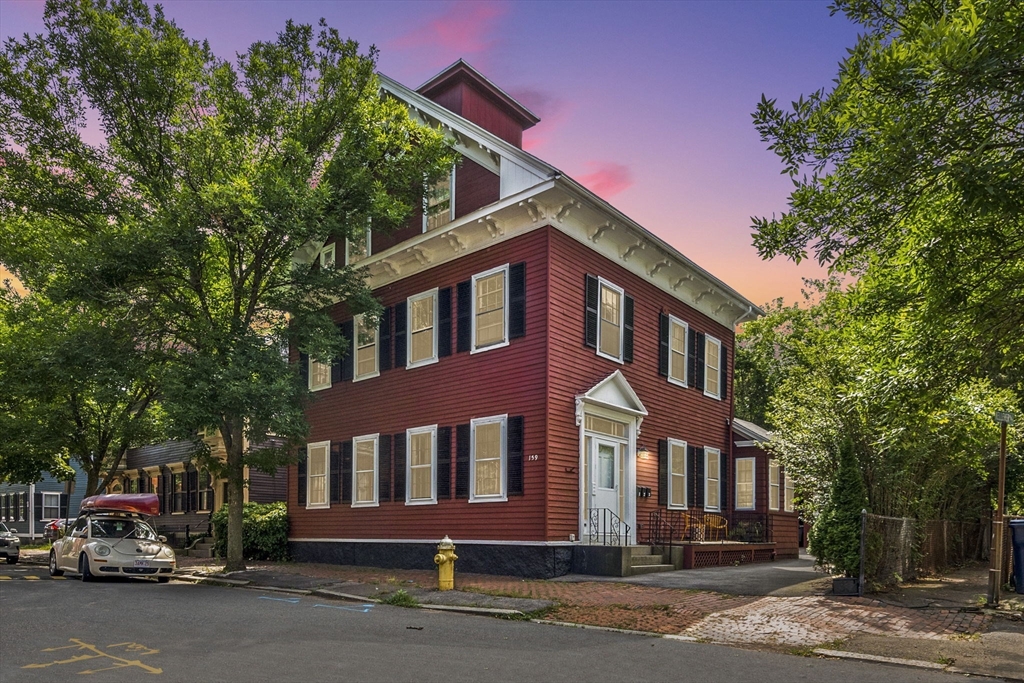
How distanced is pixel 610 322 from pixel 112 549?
1233cm

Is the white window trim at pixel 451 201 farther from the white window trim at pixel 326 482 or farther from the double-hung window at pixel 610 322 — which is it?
the white window trim at pixel 326 482

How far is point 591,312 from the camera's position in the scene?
65.5 ft

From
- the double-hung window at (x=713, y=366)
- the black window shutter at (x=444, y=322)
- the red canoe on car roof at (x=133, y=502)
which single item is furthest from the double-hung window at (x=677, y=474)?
the red canoe on car roof at (x=133, y=502)

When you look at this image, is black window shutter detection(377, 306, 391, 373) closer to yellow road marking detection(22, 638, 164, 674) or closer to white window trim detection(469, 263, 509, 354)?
white window trim detection(469, 263, 509, 354)

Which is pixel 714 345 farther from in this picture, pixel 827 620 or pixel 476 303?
pixel 827 620

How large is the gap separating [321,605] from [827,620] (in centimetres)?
783

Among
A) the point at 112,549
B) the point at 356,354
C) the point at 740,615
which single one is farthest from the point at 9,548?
the point at 740,615

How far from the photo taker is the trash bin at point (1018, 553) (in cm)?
1425

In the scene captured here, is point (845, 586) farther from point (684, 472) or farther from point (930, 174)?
point (684, 472)

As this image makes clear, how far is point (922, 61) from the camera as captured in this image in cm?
852

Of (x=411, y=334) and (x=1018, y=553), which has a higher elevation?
(x=411, y=334)

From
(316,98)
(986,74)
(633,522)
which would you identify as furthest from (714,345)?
(986,74)

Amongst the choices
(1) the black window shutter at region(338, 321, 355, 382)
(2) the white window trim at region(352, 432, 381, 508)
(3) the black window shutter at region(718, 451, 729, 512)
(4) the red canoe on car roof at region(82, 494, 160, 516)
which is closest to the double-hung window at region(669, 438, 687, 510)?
(3) the black window shutter at region(718, 451, 729, 512)

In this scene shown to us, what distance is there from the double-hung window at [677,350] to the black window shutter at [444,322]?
652 centimetres
